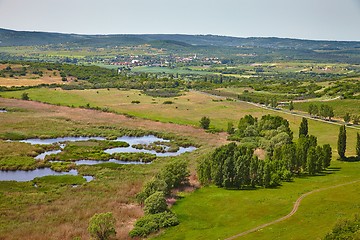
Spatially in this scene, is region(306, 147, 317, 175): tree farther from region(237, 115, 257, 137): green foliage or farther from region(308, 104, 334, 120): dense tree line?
region(308, 104, 334, 120): dense tree line

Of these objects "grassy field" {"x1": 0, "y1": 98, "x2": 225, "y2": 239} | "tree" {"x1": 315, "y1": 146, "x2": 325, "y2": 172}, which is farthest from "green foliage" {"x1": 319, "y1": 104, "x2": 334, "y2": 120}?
"tree" {"x1": 315, "y1": 146, "x2": 325, "y2": 172}

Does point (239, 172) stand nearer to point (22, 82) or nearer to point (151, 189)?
point (151, 189)

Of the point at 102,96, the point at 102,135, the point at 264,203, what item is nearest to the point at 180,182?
the point at 264,203

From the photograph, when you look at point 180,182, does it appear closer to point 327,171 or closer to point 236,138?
point 327,171

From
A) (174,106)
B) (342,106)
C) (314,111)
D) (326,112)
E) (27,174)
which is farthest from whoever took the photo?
(174,106)

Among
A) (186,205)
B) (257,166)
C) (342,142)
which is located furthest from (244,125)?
(186,205)

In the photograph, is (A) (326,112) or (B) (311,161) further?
(A) (326,112)

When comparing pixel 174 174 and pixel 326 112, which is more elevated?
pixel 326 112
